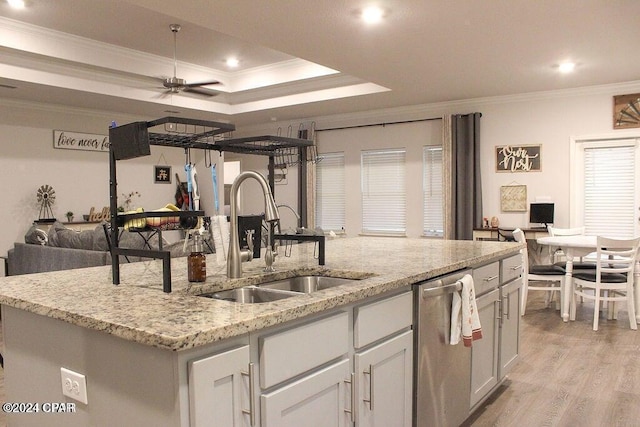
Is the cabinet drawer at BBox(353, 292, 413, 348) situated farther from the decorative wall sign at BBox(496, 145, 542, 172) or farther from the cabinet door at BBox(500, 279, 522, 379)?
the decorative wall sign at BBox(496, 145, 542, 172)

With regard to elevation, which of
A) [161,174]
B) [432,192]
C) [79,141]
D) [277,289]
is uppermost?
[79,141]

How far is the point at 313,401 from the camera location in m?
1.57

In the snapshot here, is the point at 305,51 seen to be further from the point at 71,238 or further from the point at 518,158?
the point at 518,158

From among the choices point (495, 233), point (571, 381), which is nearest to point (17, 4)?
point (571, 381)

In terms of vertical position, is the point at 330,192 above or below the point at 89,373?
above

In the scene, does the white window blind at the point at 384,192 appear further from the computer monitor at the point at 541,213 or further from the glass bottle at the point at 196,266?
the glass bottle at the point at 196,266

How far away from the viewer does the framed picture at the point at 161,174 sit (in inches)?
329

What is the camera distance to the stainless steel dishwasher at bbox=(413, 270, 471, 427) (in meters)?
2.17

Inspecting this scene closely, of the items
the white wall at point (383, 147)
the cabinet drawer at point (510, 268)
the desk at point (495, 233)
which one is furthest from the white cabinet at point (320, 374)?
the white wall at point (383, 147)

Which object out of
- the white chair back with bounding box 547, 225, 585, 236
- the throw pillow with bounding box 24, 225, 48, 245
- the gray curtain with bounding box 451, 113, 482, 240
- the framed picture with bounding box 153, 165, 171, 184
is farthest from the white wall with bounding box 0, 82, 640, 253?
the throw pillow with bounding box 24, 225, 48, 245

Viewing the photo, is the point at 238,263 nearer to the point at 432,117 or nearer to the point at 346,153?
the point at 432,117

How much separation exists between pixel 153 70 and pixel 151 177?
2.43m

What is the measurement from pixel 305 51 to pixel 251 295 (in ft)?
10.3

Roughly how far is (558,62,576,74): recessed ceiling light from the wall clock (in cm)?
115
